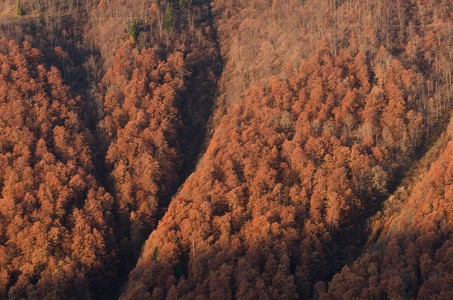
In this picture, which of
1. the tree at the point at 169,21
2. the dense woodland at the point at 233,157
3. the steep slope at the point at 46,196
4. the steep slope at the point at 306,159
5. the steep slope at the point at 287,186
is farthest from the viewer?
the tree at the point at 169,21

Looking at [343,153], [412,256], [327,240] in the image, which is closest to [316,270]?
[327,240]

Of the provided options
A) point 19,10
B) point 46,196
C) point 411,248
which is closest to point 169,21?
point 19,10

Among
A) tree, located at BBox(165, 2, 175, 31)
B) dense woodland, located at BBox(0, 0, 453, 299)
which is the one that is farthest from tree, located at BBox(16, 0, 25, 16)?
tree, located at BBox(165, 2, 175, 31)

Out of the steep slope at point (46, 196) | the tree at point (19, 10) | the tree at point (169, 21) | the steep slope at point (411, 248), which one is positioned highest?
the tree at point (19, 10)

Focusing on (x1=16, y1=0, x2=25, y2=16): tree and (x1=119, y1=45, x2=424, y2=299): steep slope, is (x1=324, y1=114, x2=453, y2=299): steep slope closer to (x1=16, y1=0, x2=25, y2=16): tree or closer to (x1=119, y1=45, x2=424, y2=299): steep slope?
(x1=119, y1=45, x2=424, y2=299): steep slope

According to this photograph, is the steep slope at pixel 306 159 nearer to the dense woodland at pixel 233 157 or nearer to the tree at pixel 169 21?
the dense woodland at pixel 233 157

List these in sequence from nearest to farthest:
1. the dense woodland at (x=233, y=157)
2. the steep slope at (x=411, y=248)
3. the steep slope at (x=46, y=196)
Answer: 1. the steep slope at (x=411, y=248)
2. the dense woodland at (x=233, y=157)
3. the steep slope at (x=46, y=196)

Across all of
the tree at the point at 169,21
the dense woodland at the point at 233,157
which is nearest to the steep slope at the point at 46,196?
the dense woodland at the point at 233,157

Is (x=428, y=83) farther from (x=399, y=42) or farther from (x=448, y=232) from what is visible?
(x=448, y=232)

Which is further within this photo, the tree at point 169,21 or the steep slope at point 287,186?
the tree at point 169,21
